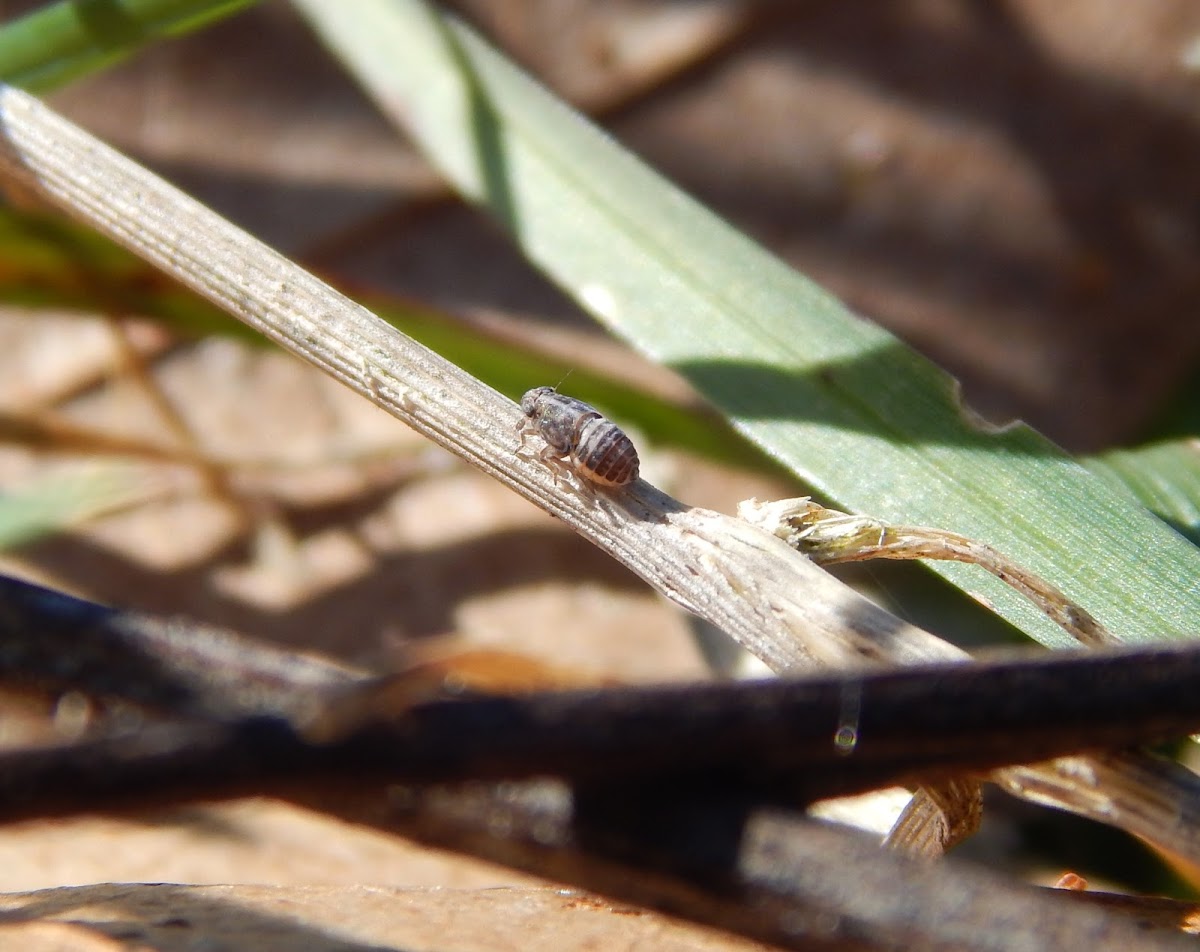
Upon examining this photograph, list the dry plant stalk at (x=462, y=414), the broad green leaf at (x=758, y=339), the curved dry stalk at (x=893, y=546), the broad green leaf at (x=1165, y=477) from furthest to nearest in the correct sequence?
the broad green leaf at (x=1165, y=477) < the broad green leaf at (x=758, y=339) < the curved dry stalk at (x=893, y=546) < the dry plant stalk at (x=462, y=414)

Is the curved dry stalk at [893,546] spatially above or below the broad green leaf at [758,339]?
below

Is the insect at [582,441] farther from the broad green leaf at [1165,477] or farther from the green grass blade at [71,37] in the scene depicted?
the green grass blade at [71,37]

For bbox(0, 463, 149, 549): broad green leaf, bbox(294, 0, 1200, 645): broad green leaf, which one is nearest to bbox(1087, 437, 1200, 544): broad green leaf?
bbox(294, 0, 1200, 645): broad green leaf

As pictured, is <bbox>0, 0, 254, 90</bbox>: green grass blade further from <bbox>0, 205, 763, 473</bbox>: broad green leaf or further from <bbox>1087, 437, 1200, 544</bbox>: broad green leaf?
<bbox>1087, 437, 1200, 544</bbox>: broad green leaf

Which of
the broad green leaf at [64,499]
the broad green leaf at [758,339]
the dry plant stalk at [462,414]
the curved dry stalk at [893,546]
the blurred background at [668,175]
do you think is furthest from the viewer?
the blurred background at [668,175]

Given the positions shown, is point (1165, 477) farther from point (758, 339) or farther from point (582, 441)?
point (582, 441)

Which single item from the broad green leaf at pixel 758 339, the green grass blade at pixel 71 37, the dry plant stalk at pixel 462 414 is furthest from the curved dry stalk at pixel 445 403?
the broad green leaf at pixel 758 339

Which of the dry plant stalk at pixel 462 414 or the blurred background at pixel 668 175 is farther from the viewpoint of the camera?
the blurred background at pixel 668 175
